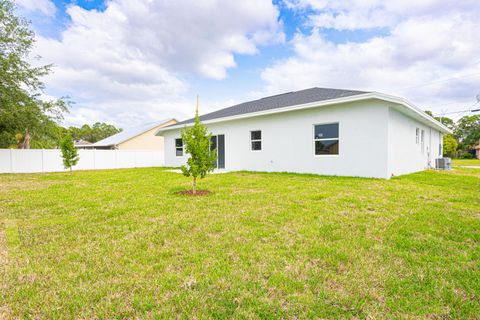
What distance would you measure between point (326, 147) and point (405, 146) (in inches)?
146

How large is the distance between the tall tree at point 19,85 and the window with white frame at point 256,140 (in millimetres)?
12558

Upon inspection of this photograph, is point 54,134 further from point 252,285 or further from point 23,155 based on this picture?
point 252,285

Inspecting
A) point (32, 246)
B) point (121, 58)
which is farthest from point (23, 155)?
point (32, 246)

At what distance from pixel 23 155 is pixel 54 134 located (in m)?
2.56

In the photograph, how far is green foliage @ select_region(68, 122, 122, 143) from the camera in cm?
5356

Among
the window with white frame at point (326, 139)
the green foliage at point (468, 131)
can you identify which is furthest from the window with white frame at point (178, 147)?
the green foliage at point (468, 131)

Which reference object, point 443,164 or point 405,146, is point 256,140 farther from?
point 443,164

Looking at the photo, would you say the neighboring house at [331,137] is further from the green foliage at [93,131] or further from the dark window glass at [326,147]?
the green foliage at [93,131]

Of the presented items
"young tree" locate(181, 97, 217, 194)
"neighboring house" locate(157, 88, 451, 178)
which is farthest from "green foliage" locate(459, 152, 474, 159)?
"young tree" locate(181, 97, 217, 194)

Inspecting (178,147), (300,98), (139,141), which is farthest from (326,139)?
(139,141)

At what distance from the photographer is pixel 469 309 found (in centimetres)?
169

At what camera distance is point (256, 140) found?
11.8 m

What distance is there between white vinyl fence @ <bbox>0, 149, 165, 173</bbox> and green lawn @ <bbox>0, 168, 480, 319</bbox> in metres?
13.8

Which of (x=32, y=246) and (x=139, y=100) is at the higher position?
(x=139, y=100)
